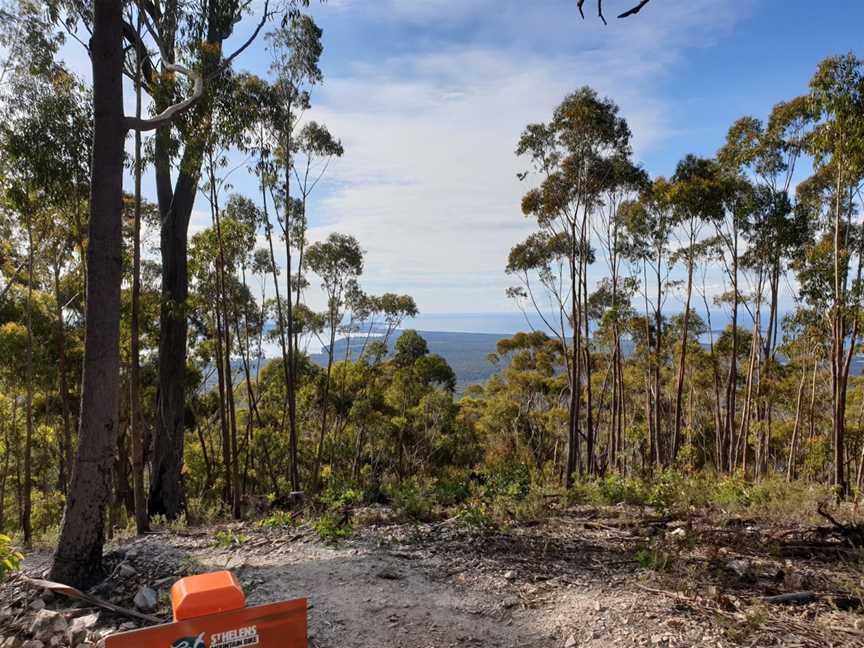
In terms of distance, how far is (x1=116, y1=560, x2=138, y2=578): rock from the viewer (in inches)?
152

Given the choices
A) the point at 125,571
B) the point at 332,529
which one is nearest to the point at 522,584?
the point at 332,529

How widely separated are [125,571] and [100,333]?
1698mm

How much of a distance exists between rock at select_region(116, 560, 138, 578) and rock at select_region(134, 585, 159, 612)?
458 millimetres

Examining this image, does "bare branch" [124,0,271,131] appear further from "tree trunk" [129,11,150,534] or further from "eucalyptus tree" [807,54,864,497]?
"eucalyptus tree" [807,54,864,497]

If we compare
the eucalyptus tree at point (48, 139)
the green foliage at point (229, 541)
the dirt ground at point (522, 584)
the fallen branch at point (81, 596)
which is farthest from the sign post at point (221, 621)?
the eucalyptus tree at point (48, 139)

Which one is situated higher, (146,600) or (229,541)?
(146,600)

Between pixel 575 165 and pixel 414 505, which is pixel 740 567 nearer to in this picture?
pixel 414 505

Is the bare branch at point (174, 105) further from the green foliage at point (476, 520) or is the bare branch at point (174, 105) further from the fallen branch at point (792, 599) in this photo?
the fallen branch at point (792, 599)

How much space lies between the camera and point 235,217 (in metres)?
11.1

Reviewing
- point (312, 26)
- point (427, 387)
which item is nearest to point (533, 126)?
A: point (312, 26)

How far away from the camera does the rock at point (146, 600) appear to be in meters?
3.35

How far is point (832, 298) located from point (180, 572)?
1124 centimetres

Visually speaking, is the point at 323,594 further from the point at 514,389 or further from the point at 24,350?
the point at 514,389

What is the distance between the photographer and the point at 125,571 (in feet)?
12.8
